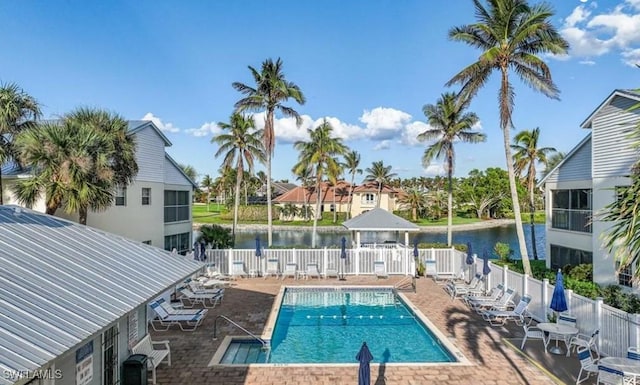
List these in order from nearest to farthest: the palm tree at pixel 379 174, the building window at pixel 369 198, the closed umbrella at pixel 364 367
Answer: the closed umbrella at pixel 364 367 → the palm tree at pixel 379 174 → the building window at pixel 369 198

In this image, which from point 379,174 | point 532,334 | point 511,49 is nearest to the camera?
point 532,334

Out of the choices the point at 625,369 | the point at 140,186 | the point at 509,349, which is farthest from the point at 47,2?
the point at 625,369

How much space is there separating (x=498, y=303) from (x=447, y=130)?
1794cm

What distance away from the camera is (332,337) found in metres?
12.3

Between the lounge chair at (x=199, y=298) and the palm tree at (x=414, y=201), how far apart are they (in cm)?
5337

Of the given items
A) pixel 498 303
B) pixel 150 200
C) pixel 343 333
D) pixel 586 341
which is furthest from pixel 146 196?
pixel 586 341

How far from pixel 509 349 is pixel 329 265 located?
11.4 meters

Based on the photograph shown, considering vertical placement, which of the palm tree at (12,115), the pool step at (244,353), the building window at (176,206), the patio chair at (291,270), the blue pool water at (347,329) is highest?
the palm tree at (12,115)

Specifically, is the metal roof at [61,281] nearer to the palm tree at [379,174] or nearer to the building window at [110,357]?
the building window at [110,357]

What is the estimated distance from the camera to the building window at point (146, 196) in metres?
21.6

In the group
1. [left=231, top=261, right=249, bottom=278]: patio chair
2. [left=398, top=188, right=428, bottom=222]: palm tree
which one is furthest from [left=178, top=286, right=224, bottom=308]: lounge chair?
[left=398, top=188, right=428, bottom=222]: palm tree

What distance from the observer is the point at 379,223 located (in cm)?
2188

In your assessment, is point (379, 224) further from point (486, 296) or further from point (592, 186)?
point (592, 186)

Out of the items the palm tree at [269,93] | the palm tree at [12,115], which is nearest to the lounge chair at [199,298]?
the palm tree at [12,115]
